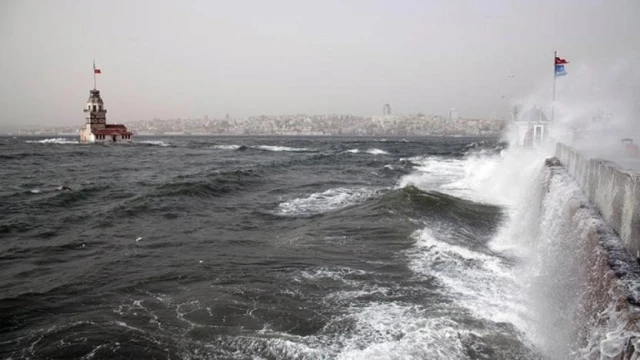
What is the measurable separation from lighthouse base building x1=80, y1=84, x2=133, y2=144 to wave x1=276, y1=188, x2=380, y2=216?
226 feet

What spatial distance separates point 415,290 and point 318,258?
2.83 m

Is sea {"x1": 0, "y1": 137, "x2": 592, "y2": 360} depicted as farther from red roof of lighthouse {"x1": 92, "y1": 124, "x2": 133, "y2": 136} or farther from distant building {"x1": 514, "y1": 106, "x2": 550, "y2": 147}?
red roof of lighthouse {"x1": 92, "y1": 124, "x2": 133, "y2": 136}

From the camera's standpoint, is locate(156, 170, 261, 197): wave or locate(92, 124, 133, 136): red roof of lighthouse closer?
locate(156, 170, 261, 197): wave

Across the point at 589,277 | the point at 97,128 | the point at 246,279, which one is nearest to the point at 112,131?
the point at 97,128

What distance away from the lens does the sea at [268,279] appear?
611cm

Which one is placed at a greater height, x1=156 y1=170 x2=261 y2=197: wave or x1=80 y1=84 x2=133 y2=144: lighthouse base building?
x1=80 y1=84 x2=133 y2=144: lighthouse base building

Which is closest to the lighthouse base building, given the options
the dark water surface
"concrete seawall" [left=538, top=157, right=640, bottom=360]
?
the dark water surface

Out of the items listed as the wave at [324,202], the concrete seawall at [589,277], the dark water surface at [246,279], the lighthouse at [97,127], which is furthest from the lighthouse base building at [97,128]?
the concrete seawall at [589,277]

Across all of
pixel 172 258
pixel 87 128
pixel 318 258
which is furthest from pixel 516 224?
pixel 87 128

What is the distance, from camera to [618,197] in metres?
5.48

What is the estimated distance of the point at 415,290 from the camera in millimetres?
7973

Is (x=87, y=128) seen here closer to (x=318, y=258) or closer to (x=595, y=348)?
(x=318, y=258)

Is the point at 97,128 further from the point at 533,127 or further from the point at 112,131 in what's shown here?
the point at 533,127

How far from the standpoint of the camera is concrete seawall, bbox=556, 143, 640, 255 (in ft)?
Result: 15.7
